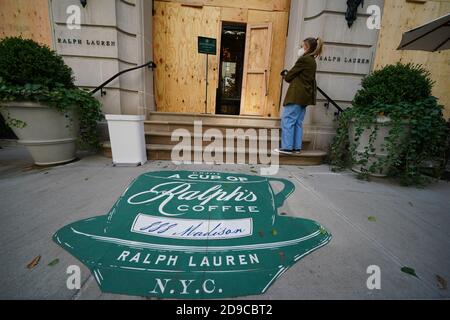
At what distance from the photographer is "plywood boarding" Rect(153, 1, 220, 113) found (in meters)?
5.10

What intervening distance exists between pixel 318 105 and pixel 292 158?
1.50 meters

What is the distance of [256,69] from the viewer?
17.9ft

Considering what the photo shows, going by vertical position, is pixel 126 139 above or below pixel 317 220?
above

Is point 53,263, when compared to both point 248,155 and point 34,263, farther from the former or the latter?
point 248,155

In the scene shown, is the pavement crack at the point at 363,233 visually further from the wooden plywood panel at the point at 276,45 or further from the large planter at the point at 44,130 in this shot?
the large planter at the point at 44,130

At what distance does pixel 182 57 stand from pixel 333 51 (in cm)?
353

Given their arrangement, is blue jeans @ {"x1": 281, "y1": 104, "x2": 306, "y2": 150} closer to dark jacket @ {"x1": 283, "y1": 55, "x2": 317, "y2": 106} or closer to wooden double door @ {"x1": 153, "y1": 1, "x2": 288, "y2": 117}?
dark jacket @ {"x1": 283, "y1": 55, "x2": 317, "y2": 106}

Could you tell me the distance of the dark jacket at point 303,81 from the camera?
132 inches

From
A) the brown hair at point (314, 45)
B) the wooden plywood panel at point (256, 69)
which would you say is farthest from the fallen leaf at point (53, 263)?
the wooden plywood panel at point (256, 69)

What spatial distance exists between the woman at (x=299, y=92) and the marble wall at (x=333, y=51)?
2.66 ft

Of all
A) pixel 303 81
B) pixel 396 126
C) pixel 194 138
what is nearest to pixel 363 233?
pixel 396 126

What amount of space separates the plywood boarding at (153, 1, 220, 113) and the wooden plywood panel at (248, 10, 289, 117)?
110 cm

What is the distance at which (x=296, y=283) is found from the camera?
1158 millimetres

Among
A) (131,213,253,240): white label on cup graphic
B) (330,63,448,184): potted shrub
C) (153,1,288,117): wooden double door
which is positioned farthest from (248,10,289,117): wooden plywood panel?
(131,213,253,240): white label on cup graphic
